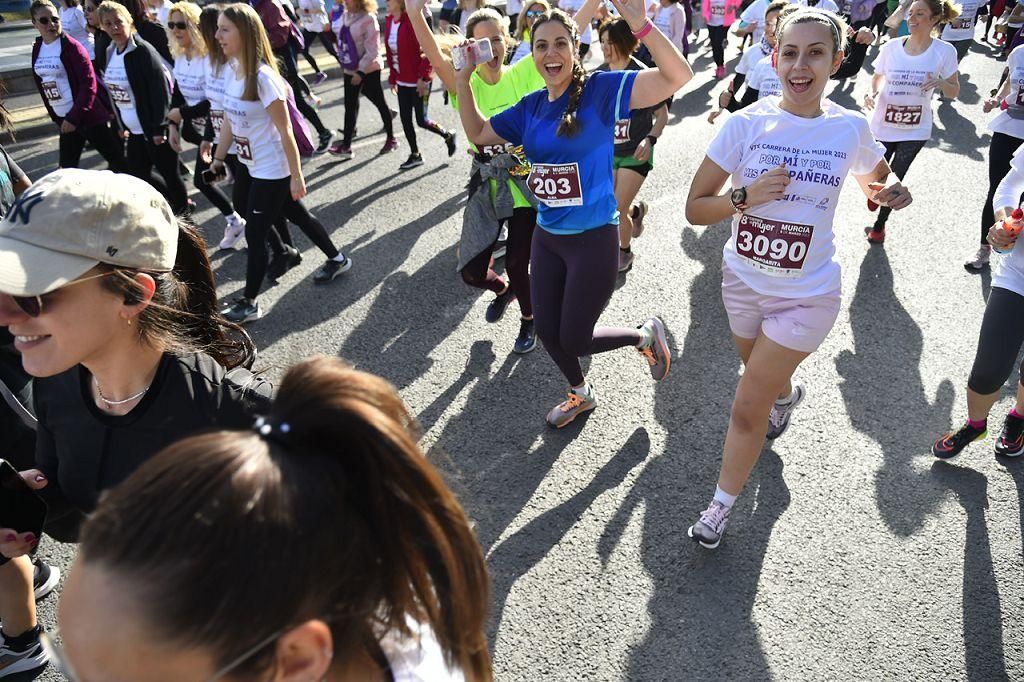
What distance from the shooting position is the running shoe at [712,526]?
3.11m

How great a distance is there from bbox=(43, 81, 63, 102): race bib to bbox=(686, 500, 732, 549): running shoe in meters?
6.59

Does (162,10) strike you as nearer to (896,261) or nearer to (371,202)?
(371,202)

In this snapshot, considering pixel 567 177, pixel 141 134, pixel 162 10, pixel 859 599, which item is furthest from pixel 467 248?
pixel 162 10

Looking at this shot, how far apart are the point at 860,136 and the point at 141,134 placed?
5.64 m

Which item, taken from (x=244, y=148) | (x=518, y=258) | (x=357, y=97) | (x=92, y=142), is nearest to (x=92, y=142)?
(x=92, y=142)

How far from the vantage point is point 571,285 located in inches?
141

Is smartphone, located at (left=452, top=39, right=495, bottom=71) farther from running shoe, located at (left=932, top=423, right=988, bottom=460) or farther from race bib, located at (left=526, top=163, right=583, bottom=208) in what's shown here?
running shoe, located at (left=932, top=423, right=988, bottom=460)

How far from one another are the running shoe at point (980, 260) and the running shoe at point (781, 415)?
265 centimetres

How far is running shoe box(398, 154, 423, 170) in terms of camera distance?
26.2ft

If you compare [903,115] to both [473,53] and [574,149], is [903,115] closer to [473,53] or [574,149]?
[574,149]

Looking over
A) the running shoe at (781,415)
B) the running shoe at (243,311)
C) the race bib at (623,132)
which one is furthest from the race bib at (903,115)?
the running shoe at (243,311)

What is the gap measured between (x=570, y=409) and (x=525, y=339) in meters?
0.88

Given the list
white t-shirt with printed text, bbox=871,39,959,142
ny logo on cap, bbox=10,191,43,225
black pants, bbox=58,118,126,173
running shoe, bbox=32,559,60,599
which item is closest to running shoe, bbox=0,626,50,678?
running shoe, bbox=32,559,60,599

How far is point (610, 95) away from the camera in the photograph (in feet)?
11.0
